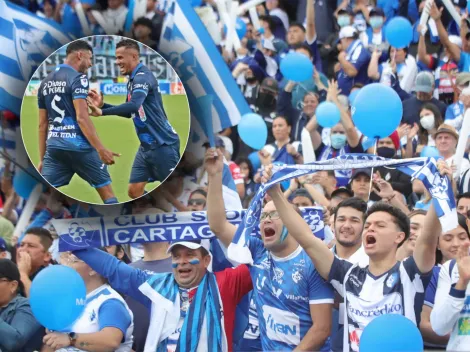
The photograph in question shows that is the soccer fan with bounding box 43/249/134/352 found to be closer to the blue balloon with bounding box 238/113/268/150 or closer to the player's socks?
the player's socks

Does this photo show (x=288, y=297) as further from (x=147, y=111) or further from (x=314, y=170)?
(x=147, y=111)

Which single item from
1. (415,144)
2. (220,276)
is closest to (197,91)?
(220,276)

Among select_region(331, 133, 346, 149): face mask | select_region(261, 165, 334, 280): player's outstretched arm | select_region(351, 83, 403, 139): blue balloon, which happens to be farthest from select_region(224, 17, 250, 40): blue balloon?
select_region(261, 165, 334, 280): player's outstretched arm

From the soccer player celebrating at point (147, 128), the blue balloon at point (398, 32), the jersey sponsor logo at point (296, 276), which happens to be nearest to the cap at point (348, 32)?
the blue balloon at point (398, 32)

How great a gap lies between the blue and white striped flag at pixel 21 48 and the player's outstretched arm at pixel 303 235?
4.63 ft

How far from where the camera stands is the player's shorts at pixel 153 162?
18.8 ft

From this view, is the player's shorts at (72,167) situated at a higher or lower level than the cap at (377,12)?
lower

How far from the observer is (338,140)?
10344mm

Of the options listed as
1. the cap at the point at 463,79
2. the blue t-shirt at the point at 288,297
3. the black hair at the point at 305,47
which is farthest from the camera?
the black hair at the point at 305,47

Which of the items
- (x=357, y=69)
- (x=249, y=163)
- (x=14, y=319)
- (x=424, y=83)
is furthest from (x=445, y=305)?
(x=357, y=69)

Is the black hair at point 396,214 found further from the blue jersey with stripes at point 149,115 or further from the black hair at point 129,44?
the black hair at point 129,44

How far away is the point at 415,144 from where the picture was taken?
998 cm

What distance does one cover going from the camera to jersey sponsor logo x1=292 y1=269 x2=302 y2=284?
6.02 metres

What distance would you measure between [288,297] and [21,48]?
2.07 metres
